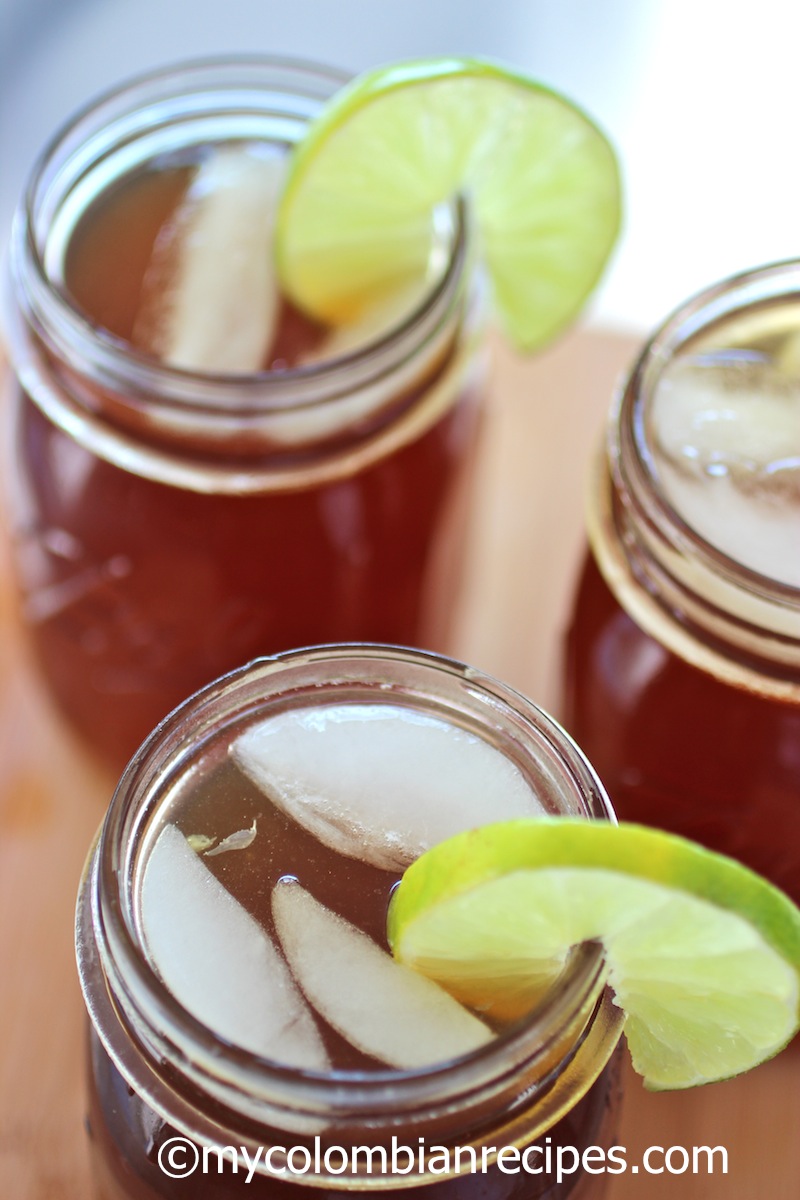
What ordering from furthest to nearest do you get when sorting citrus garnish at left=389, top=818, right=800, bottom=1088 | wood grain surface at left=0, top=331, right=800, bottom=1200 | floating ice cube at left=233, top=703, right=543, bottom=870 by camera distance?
1. wood grain surface at left=0, top=331, right=800, bottom=1200
2. floating ice cube at left=233, top=703, right=543, bottom=870
3. citrus garnish at left=389, top=818, right=800, bottom=1088

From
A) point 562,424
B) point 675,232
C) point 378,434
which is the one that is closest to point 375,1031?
point 378,434

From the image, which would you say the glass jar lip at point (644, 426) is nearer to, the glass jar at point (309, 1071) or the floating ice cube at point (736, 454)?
the floating ice cube at point (736, 454)

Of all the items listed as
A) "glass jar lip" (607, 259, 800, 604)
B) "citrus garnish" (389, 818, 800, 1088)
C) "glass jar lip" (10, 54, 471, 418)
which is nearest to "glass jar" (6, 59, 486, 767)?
"glass jar lip" (10, 54, 471, 418)

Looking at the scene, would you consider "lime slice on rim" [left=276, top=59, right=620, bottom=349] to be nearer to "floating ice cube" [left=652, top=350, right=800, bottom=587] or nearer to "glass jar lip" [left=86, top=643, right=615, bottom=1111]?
"floating ice cube" [left=652, top=350, right=800, bottom=587]

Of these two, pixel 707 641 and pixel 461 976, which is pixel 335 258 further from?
pixel 461 976

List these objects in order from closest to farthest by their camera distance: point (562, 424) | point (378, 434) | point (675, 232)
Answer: point (378, 434) → point (562, 424) → point (675, 232)

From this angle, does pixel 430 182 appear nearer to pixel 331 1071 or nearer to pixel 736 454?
pixel 736 454
